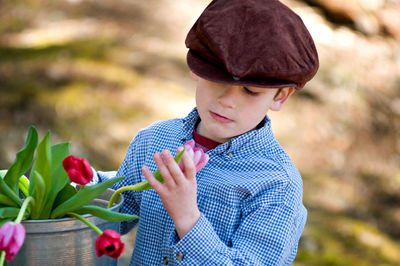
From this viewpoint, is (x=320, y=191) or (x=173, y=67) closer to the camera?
(x=320, y=191)

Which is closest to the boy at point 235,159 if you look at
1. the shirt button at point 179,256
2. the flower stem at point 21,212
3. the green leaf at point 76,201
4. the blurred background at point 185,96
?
the shirt button at point 179,256

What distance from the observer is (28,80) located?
4.58 meters

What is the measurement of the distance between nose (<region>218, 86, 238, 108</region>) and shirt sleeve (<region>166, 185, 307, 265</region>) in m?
0.27

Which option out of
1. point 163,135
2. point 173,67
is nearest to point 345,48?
point 173,67

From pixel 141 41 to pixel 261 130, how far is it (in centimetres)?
358

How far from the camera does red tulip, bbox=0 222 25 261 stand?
1129mm

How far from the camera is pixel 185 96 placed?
15.0ft

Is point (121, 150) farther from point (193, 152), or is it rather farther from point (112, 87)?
point (193, 152)

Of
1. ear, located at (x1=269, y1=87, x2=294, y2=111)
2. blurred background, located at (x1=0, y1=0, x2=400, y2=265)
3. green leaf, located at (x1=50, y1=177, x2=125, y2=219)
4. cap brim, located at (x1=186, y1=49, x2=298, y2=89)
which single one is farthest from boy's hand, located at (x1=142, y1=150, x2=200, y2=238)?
blurred background, located at (x1=0, y1=0, x2=400, y2=265)

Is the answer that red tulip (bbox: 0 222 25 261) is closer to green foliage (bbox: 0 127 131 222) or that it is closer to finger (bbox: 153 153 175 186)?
green foliage (bbox: 0 127 131 222)

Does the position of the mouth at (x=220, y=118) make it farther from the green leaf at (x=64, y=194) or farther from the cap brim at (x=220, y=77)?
the green leaf at (x=64, y=194)

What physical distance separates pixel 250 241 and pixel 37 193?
543mm

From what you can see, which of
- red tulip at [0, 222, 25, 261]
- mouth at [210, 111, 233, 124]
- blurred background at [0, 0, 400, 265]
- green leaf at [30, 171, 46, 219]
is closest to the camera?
red tulip at [0, 222, 25, 261]

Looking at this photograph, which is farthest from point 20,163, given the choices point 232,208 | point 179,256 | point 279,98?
point 279,98
